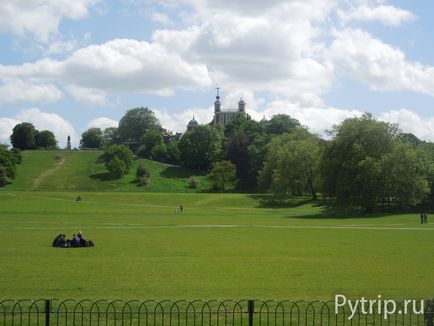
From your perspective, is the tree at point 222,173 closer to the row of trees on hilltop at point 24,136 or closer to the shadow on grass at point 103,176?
the shadow on grass at point 103,176

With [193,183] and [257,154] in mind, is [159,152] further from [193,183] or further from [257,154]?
[257,154]

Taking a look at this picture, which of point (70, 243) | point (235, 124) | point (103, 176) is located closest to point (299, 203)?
point (103, 176)

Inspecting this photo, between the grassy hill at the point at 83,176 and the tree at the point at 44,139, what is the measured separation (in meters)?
21.2

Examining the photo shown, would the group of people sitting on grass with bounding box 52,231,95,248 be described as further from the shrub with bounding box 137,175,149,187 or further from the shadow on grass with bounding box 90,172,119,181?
the shadow on grass with bounding box 90,172,119,181

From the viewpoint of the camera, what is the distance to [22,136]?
558ft

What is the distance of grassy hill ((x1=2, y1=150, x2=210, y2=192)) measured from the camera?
394 ft

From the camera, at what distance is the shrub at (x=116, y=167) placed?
4983 inches

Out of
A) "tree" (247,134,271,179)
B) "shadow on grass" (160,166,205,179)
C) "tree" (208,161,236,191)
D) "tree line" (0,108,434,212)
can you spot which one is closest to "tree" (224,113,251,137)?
"tree line" (0,108,434,212)

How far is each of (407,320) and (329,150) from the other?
204 feet

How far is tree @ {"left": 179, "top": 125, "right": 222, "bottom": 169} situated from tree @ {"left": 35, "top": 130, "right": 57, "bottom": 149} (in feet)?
182

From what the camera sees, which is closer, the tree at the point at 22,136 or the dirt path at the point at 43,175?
the dirt path at the point at 43,175

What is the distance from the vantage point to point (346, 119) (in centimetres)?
7444

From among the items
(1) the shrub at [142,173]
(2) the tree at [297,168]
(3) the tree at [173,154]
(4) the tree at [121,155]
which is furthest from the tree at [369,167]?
(3) the tree at [173,154]

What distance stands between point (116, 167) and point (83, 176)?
934 centimetres
